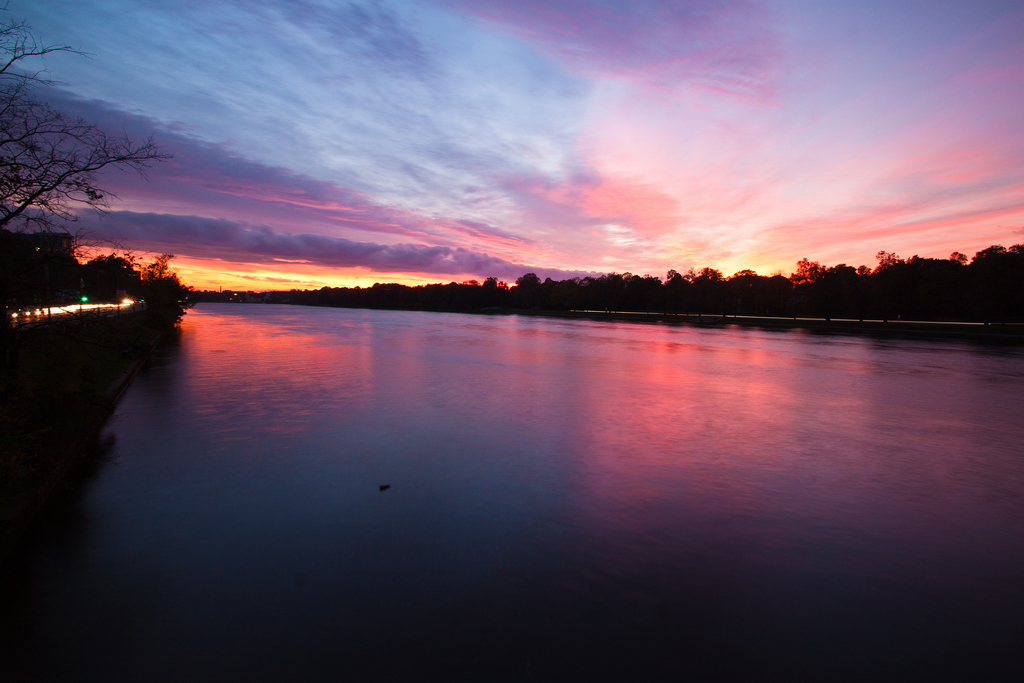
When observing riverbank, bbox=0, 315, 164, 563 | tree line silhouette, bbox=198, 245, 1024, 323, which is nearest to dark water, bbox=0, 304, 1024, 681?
riverbank, bbox=0, 315, 164, 563

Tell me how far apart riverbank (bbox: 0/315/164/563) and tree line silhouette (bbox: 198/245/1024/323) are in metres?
78.0

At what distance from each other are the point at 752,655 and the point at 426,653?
288cm

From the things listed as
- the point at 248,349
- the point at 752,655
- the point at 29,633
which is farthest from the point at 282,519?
the point at 248,349

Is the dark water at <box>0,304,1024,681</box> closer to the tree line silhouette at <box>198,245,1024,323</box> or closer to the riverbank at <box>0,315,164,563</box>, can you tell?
the riverbank at <box>0,315,164,563</box>

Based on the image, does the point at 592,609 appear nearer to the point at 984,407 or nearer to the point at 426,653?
the point at 426,653

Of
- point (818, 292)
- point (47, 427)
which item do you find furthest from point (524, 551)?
point (818, 292)

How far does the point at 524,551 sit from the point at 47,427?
7178mm

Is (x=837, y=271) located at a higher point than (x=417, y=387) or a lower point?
higher

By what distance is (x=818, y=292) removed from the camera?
262ft

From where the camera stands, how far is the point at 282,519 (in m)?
6.95

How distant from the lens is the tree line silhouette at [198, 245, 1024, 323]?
5964cm

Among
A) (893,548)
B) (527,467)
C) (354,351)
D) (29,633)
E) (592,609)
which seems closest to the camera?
(29,633)

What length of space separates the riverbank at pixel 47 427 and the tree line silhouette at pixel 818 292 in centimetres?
7795

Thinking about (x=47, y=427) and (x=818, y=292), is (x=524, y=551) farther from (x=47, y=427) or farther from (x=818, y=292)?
(x=818, y=292)
